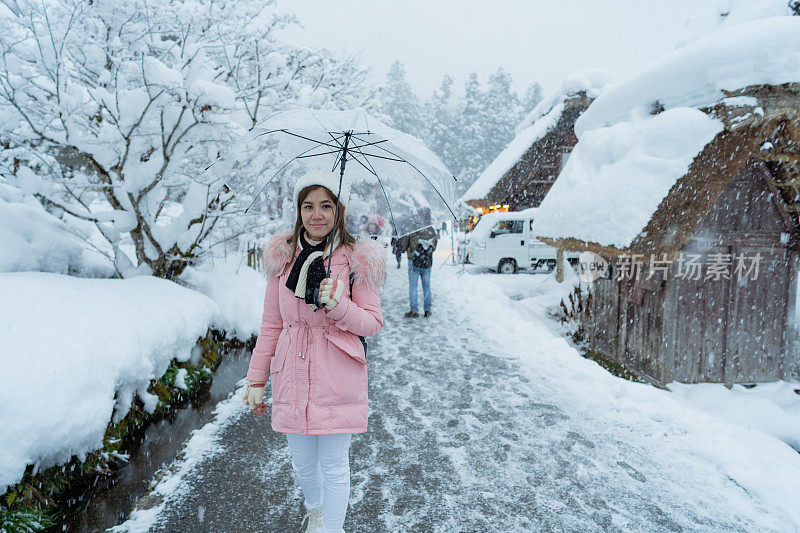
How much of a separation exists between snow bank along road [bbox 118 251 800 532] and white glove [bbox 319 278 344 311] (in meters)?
1.63

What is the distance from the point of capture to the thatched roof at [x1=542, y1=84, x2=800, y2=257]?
4309 mm

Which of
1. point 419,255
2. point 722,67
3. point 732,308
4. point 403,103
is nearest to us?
point 722,67

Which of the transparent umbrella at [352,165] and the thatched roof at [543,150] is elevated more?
the thatched roof at [543,150]

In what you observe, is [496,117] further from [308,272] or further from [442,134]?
[308,272]

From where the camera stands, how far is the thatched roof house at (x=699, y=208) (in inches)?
178

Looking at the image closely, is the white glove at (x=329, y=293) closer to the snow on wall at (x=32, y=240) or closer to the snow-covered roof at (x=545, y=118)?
the snow on wall at (x=32, y=240)

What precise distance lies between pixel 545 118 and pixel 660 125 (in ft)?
30.3

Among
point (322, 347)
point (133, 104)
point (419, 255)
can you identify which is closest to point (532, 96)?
point (419, 255)

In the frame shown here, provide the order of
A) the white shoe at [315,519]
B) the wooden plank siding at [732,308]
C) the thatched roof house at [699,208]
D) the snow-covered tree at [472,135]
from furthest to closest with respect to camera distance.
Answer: the snow-covered tree at [472,135] < the wooden plank siding at [732,308] < the thatched roof house at [699,208] < the white shoe at [315,519]

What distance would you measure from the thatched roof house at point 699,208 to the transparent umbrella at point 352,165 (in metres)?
3.20

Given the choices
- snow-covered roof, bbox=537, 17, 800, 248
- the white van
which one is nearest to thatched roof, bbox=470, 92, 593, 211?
the white van

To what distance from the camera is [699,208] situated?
189 inches

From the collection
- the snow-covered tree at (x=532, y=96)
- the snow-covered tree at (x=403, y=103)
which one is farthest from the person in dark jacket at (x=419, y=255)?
the snow-covered tree at (x=532, y=96)

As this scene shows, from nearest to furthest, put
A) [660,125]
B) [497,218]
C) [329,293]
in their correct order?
[329,293] < [660,125] < [497,218]
